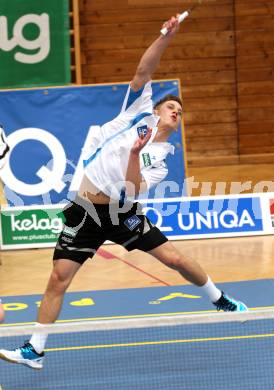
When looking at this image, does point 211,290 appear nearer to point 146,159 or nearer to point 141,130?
point 146,159

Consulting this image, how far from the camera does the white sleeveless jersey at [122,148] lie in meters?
5.88

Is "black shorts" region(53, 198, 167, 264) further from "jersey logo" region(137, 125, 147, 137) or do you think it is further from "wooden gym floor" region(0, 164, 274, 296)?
"wooden gym floor" region(0, 164, 274, 296)

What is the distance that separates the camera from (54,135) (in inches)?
435

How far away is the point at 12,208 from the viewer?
9930 mm

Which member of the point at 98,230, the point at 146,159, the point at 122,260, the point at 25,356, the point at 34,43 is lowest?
the point at 122,260

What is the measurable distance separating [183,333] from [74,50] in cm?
879

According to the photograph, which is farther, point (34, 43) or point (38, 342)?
point (34, 43)

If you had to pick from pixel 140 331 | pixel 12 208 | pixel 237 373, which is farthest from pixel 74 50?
pixel 237 373

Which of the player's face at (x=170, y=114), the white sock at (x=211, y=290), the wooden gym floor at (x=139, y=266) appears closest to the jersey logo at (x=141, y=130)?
the player's face at (x=170, y=114)

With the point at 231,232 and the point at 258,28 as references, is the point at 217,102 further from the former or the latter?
the point at 231,232

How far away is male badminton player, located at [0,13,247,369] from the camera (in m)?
5.78

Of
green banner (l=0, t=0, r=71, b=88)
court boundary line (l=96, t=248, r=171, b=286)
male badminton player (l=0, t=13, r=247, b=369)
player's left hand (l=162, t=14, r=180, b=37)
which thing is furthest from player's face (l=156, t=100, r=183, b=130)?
green banner (l=0, t=0, r=71, b=88)

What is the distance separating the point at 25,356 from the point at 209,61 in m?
10.8

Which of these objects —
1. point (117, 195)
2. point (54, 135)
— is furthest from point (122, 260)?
point (117, 195)
